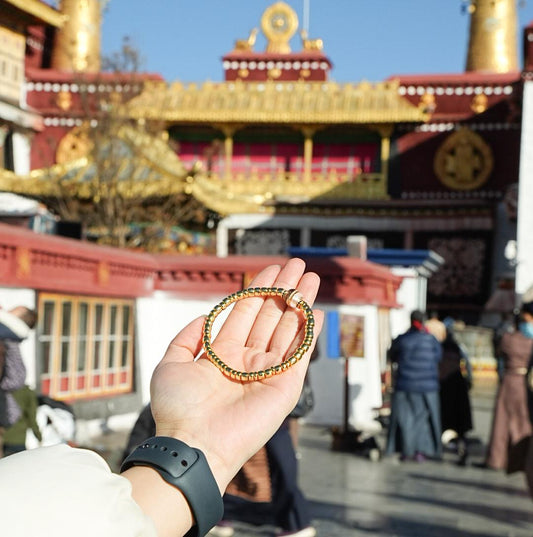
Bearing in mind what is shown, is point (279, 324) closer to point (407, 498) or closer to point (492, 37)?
point (407, 498)

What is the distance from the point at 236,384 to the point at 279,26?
35.4m

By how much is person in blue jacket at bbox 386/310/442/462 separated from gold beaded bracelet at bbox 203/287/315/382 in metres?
8.82

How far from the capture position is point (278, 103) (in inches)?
1270

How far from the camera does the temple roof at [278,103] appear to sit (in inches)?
1244

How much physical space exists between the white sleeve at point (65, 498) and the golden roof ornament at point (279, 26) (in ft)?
115

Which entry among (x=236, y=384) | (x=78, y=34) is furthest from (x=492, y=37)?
(x=236, y=384)

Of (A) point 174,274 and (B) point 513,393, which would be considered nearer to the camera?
(B) point 513,393

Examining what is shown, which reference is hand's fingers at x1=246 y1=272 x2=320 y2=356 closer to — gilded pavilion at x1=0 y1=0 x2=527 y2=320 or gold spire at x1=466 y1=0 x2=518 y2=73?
gilded pavilion at x1=0 y1=0 x2=527 y2=320

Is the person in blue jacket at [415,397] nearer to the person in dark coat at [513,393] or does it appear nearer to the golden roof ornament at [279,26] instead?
the person in dark coat at [513,393]

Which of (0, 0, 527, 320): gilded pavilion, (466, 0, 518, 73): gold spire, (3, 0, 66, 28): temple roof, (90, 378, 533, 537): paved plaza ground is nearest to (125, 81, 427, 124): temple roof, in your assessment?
(0, 0, 527, 320): gilded pavilion

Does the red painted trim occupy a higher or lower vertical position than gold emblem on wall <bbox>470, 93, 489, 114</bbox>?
lower

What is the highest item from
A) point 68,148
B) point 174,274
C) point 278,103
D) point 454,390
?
point 278,103

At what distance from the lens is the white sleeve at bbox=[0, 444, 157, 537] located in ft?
4.51

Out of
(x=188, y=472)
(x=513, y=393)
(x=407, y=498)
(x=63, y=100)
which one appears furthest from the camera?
(x=63, y=100)
